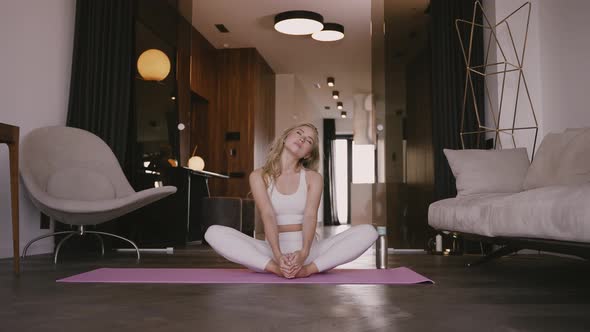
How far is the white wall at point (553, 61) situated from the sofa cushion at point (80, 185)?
10.3 feet

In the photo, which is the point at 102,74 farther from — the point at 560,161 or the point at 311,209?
the point at 560,161

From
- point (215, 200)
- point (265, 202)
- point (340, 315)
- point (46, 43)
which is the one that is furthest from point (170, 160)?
point (340, 315)

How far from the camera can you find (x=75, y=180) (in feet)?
12.0

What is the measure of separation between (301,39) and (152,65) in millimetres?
3167

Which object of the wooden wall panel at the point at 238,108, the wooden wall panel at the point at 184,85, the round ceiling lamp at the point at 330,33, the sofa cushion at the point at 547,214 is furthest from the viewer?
the wooden wall panel at the point at 238,108

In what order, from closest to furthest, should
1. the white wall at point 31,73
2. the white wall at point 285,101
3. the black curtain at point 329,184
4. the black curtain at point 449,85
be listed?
1. the white wall at point 31,73
2. the black curtain at point 449,85
3. the white wall at point 285,101
4. the black curtain at point 329,184

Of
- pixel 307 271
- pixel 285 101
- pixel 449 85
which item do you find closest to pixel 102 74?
pixel 307 271

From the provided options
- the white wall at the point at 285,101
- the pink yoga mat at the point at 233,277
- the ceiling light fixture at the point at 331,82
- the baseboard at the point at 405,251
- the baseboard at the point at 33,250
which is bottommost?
the baseboard at the point at 405,251

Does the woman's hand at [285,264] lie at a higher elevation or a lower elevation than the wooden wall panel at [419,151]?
lower

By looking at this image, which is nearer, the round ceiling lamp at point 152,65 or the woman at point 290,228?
the woman at point 290,228

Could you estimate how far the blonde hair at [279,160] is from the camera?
2537 millimetres

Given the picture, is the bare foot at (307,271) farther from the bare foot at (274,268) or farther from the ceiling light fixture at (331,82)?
the ceiling light fixture at (331,82)

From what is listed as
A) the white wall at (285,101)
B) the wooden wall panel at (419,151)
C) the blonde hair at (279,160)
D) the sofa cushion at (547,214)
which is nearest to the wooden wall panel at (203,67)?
the white wall at (285,101)

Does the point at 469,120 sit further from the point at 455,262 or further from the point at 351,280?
the point at 351,280
